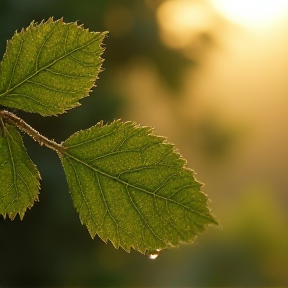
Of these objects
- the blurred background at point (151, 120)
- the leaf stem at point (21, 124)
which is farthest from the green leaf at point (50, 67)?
the blurred background at point (151, 120)

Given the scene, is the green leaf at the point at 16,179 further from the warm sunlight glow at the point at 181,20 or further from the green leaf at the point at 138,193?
the warm sunlight glow at the point at 181,20

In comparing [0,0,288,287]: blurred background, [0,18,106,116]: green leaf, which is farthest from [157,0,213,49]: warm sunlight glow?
[0,18,106,116]: green leaf

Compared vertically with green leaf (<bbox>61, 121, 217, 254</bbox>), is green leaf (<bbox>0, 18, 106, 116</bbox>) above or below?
above

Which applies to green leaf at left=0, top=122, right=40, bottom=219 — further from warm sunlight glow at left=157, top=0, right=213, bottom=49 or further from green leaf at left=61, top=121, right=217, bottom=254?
warm sunlight glow at left=157, top=0, right=213, bottom=49

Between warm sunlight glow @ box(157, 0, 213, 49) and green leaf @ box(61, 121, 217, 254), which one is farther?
warm sunlight glow @ box(157, 0, 213, 49)

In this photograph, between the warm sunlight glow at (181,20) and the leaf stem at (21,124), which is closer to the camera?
the leaf stem at (21,124)

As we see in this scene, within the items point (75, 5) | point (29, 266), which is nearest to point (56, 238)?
point (29, 266)
